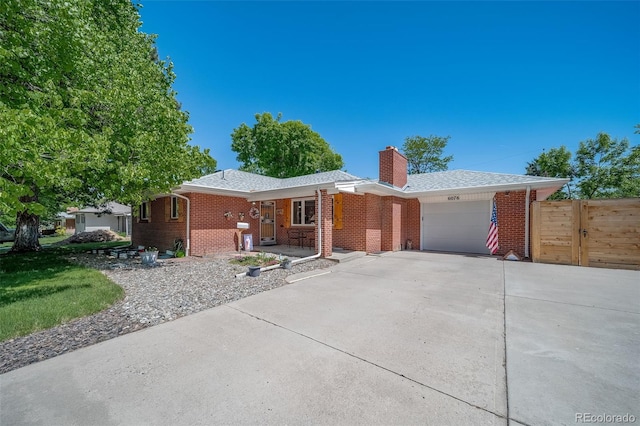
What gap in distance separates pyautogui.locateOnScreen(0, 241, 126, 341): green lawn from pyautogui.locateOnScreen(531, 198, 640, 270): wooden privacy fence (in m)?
13.0

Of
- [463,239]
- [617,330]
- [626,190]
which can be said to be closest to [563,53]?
[463,239]

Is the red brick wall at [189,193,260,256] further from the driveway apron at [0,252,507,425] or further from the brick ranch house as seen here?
the driveway apron at [0,252,507,425]

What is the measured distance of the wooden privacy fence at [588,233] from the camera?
781 centimetres

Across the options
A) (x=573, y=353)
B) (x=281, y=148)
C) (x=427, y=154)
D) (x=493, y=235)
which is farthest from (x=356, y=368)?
(x=427, y=154)

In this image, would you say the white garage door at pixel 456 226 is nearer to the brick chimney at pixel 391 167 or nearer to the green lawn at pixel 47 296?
the brick chimney at pixel 391 167

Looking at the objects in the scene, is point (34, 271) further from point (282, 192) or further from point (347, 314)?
point (347, 314)

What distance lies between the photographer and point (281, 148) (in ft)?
89.0

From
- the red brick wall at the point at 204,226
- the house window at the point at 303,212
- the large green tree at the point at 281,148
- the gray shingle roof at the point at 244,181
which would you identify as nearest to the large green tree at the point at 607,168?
the large green tree at the point at 281,148

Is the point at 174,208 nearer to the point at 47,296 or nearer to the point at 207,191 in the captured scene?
the point at 207,191

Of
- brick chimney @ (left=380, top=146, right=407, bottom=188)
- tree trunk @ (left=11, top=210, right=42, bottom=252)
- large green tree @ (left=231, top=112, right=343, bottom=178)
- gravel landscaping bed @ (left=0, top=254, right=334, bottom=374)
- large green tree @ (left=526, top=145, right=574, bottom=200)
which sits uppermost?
large green tree @ (left=231, top=112, right=343, bottom=178)

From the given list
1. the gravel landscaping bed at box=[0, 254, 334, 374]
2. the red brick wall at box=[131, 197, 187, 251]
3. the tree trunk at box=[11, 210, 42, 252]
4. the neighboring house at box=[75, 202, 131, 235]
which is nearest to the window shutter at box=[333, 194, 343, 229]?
the gravel landscaping bed at box=[0, 254, 334, 374]

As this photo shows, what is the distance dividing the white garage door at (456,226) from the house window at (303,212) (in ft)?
19.2

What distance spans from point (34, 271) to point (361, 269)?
Answer: 10.2 metres

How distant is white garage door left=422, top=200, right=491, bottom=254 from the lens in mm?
11562
